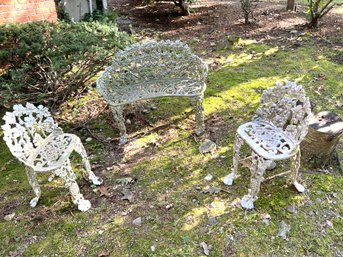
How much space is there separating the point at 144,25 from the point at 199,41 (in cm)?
198

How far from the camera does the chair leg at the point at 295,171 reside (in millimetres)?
2926

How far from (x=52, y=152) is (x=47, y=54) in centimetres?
151

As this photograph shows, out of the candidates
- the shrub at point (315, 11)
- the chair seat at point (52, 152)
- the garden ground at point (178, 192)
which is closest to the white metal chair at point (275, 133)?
the garden ground at point (178, 192)

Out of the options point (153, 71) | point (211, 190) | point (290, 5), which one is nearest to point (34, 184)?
point (211, 190)

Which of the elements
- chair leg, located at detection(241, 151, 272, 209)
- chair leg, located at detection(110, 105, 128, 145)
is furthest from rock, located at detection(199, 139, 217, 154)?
chair leg, located at detection(110, 105, 128, 145)

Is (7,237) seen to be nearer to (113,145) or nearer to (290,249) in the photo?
(113,145)

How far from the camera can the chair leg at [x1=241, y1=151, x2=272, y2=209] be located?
8.96ft

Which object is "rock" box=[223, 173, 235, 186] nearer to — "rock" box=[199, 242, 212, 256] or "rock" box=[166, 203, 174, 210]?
"rock" box=[166, 203, 174, 210]

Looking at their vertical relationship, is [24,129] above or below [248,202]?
above

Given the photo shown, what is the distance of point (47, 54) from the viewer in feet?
13.0

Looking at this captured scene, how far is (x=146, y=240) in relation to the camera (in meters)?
2.76

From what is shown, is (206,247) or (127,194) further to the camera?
(127,194)

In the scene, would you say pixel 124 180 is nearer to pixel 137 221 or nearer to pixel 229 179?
pixel 137 221

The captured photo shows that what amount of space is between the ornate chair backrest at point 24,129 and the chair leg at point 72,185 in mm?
Result: 421
